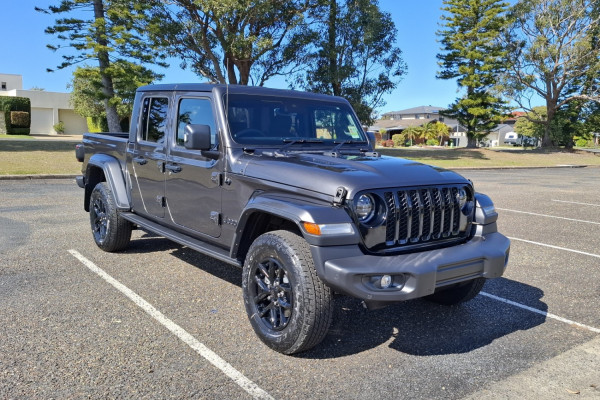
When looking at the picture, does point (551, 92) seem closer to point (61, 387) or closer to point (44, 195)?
point (44, 195)

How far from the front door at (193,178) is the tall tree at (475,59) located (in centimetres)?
3401

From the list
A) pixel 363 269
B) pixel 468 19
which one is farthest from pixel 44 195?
pixel 468 19

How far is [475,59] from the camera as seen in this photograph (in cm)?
3591

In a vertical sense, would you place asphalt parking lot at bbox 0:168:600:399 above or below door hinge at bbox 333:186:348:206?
below

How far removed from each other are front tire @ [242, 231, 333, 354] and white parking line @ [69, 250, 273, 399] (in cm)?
37

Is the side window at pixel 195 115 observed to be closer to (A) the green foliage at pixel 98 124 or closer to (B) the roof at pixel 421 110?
(A) the green foliage at pixel 98 124

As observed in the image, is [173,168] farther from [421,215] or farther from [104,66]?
[104,66]

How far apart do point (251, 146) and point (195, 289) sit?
1562mm

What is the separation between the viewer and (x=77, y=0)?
69.9 ft

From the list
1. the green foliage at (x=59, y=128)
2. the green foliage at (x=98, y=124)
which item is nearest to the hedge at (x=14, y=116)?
the green foliage at (x=98, y=124)

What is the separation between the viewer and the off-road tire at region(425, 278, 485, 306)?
4398 millimetres

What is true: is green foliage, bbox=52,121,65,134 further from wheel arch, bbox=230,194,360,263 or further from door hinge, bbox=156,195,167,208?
wheel arch, bbox=230,194,360,263

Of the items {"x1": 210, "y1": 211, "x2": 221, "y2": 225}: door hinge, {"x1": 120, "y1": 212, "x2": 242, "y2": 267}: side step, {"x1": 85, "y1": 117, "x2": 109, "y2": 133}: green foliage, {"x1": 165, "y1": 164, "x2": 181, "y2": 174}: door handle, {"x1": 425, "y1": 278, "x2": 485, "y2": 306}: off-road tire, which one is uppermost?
{"x1": 85, "y1": 117, "x2": 109, "y2": 133}: green foliage

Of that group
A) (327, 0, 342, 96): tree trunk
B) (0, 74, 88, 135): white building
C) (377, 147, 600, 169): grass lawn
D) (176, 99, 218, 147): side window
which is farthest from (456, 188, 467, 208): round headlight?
(0, 74, 88, 135): white building
